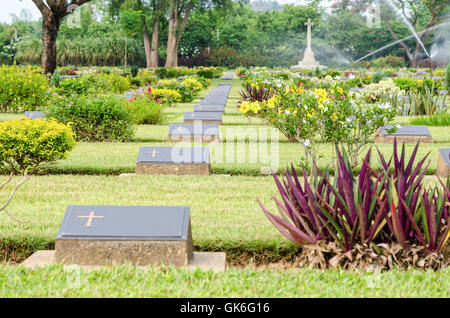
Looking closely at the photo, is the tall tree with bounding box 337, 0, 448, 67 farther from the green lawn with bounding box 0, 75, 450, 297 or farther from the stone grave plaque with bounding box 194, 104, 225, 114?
the green lawn with bounding box 0, 75, 450, 297

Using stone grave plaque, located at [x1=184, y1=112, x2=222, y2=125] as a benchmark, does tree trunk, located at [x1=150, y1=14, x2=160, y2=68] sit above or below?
above

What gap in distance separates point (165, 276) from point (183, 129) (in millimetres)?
6214

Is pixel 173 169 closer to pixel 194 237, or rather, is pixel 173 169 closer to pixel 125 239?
pixel 194 237

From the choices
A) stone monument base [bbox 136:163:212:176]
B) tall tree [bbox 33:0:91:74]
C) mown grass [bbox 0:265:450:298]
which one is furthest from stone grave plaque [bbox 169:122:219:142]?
tall tree [bbox 33:0:91:74]

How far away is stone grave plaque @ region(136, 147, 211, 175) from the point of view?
7105 mm

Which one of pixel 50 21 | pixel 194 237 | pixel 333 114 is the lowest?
pixel 194 237

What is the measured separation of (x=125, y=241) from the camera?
3.84 meters

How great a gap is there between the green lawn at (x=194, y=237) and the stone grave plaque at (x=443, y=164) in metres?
0.18

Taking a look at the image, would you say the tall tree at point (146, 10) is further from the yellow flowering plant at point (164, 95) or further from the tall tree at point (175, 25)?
the yellow flowering plant at point (164, 95)

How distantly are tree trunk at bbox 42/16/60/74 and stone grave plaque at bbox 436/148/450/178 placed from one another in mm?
18796

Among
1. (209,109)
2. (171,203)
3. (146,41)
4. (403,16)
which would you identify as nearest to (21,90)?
(209,109)

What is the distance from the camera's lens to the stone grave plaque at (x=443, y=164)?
694 centimetres

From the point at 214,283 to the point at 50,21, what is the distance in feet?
70.4

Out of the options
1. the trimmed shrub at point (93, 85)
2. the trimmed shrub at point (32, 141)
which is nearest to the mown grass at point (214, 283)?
the trimmed shrub at point (32, 141)
